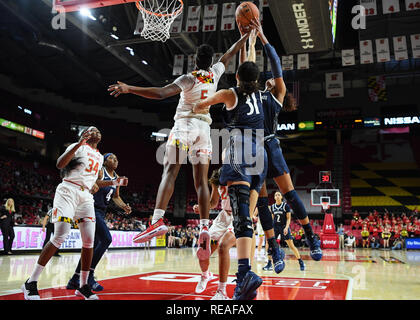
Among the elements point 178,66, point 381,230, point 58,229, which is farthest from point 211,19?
point 381,230

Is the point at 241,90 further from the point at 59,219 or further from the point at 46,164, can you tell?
the point at 46,164

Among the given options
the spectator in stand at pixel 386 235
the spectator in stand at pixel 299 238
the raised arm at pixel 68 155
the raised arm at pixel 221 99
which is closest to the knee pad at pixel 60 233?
the raised arm at pixel 68 155

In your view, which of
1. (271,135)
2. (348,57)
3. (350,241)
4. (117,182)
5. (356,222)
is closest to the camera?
(271,135)

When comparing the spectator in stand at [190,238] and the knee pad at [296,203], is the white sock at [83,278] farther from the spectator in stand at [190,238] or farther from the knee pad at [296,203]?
the spectator in stand at [190,238]

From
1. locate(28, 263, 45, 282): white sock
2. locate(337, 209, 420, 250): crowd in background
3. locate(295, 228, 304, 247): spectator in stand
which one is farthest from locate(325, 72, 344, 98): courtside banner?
locate(28, 263, 45, 282): white sock

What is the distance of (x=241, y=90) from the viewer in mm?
3479

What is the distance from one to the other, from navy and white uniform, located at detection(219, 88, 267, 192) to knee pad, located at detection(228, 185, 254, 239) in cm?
11

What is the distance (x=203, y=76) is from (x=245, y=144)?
1.11 meters

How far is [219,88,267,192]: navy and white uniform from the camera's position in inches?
134

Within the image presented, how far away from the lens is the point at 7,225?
10.5 m

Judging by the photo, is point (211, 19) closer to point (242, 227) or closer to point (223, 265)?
point (223, 265)

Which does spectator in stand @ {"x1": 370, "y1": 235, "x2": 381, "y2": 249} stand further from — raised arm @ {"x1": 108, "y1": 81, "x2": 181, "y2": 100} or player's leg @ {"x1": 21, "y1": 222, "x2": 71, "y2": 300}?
raised arm @ {"x1": 108, "y1": 81, "x2": 181, "y2": 100}

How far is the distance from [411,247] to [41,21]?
2182 cm
